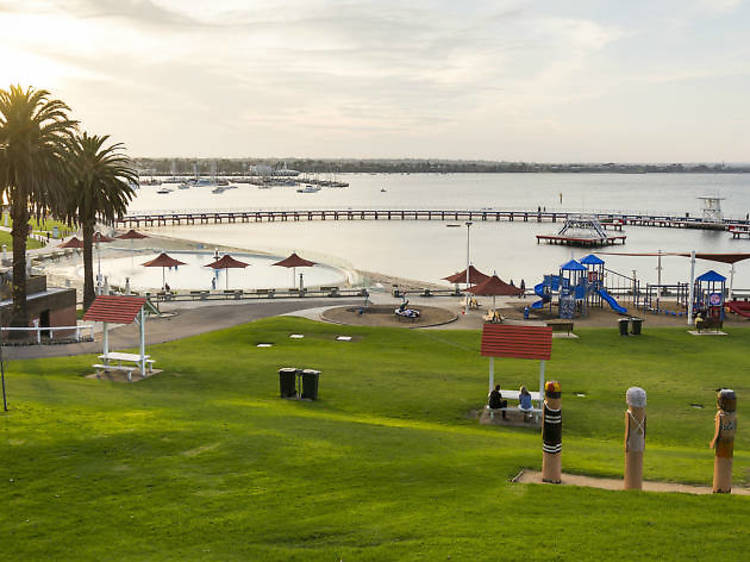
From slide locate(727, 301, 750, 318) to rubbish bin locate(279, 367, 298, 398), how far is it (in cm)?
3589

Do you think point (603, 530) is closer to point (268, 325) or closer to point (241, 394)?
point (241, 394)

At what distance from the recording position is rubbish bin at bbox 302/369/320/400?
25891 mm

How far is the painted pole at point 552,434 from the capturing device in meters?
15.2

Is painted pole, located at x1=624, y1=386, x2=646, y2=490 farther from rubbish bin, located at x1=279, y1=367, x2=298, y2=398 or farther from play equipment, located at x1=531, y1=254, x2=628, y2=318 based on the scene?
play equipment, located at x1=531, y1=254, x2=628, y2=318

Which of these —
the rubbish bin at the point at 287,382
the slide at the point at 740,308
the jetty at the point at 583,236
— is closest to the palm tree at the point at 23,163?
the rubbish bin at the point at 287,382

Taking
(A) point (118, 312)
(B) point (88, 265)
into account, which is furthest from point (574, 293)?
(B) point (88, 265)

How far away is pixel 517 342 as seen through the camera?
2473 cm

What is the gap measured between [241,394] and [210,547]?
46.9 ft

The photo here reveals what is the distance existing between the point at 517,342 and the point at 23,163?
28753 mm

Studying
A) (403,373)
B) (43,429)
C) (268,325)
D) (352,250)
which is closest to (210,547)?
(43,429)

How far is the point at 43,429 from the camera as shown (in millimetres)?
17969

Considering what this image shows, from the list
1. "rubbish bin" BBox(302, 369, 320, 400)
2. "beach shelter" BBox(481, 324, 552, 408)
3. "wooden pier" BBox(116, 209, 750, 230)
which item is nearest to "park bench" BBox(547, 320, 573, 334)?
"beach shelter" BBox(481, 324, 552, 408)

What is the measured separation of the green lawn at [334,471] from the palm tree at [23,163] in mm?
11963

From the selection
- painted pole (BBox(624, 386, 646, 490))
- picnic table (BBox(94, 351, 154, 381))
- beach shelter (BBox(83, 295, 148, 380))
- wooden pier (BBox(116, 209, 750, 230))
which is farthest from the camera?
wooden pier (BBox(116, 209, 750, 230))
